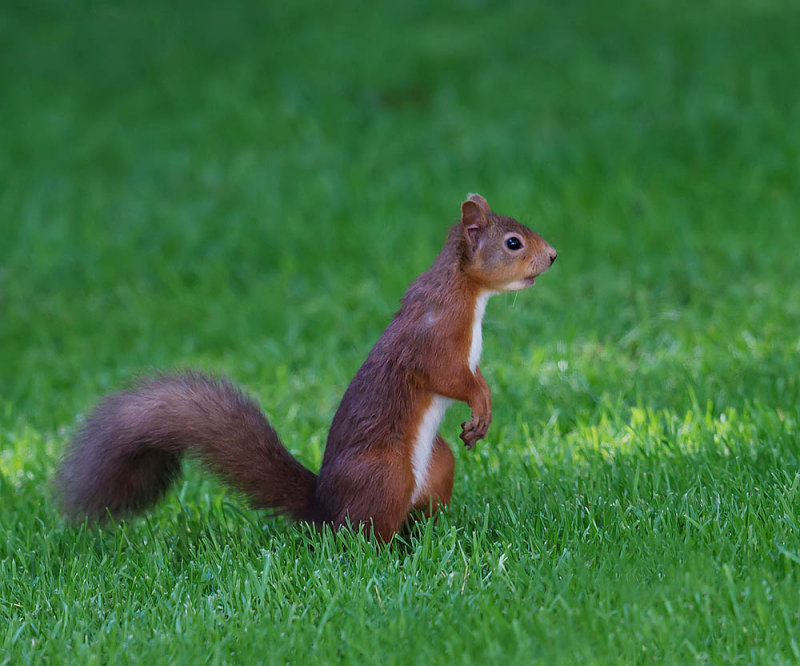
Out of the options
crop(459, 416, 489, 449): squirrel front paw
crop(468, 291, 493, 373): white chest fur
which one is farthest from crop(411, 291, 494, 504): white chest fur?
crop(459, 416, 489, 449): squirrel front paw

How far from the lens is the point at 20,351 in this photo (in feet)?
22.6

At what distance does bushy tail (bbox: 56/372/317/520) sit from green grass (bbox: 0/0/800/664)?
0.16m

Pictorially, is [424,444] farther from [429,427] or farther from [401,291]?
[401,291]

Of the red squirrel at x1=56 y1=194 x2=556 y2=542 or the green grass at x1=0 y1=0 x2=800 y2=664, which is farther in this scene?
the red squirrel at x1=56 y1=194 x2=556 y2=542

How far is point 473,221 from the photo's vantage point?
3414 millimetres

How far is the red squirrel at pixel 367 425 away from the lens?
10.7 ft

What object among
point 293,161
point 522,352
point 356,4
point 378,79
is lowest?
point 522,352

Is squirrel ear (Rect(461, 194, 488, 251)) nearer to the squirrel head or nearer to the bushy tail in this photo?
the squirrel head

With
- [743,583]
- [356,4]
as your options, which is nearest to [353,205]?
[356,4]

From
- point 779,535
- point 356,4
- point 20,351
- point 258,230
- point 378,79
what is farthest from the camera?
point 356,4

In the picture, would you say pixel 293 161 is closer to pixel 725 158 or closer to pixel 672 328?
pixel 725 158

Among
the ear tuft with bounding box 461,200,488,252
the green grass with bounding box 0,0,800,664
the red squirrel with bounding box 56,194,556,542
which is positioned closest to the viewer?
the green grass with bounding box 0,0,800,664

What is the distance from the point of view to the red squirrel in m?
3.27

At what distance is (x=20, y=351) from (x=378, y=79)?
4.75 m
